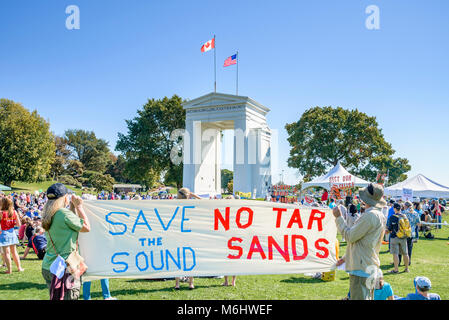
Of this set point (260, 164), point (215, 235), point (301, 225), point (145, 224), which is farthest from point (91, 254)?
point (260, 164)

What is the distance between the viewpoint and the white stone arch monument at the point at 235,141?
3772 centimetres

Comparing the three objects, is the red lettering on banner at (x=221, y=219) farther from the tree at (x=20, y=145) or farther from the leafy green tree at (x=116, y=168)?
the leafy green tree at (x=116, y=168)

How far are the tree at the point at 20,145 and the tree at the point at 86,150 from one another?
1496 inches

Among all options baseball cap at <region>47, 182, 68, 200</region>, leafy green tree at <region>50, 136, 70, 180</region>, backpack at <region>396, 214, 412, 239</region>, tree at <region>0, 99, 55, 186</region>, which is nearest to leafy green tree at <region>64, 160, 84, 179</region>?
leafy green tree at <region>50, 136, 70, 180</region>

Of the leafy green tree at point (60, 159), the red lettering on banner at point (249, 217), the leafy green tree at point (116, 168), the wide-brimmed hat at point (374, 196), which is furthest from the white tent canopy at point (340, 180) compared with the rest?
the leafy green tree at point (116, 168)

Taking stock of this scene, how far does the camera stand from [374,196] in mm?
3953

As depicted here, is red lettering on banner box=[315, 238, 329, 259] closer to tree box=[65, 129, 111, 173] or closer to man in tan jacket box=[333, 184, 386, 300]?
man in tan jacket box=[333, 184, 386, 300]

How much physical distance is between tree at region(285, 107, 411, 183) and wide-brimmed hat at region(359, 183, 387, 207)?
1816 inches

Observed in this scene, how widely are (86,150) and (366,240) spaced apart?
100948mm

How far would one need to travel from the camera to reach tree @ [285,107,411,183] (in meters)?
47.8

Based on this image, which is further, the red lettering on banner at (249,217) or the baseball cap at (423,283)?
the red lettering on banner at (249,217)

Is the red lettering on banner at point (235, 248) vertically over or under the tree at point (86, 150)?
under
